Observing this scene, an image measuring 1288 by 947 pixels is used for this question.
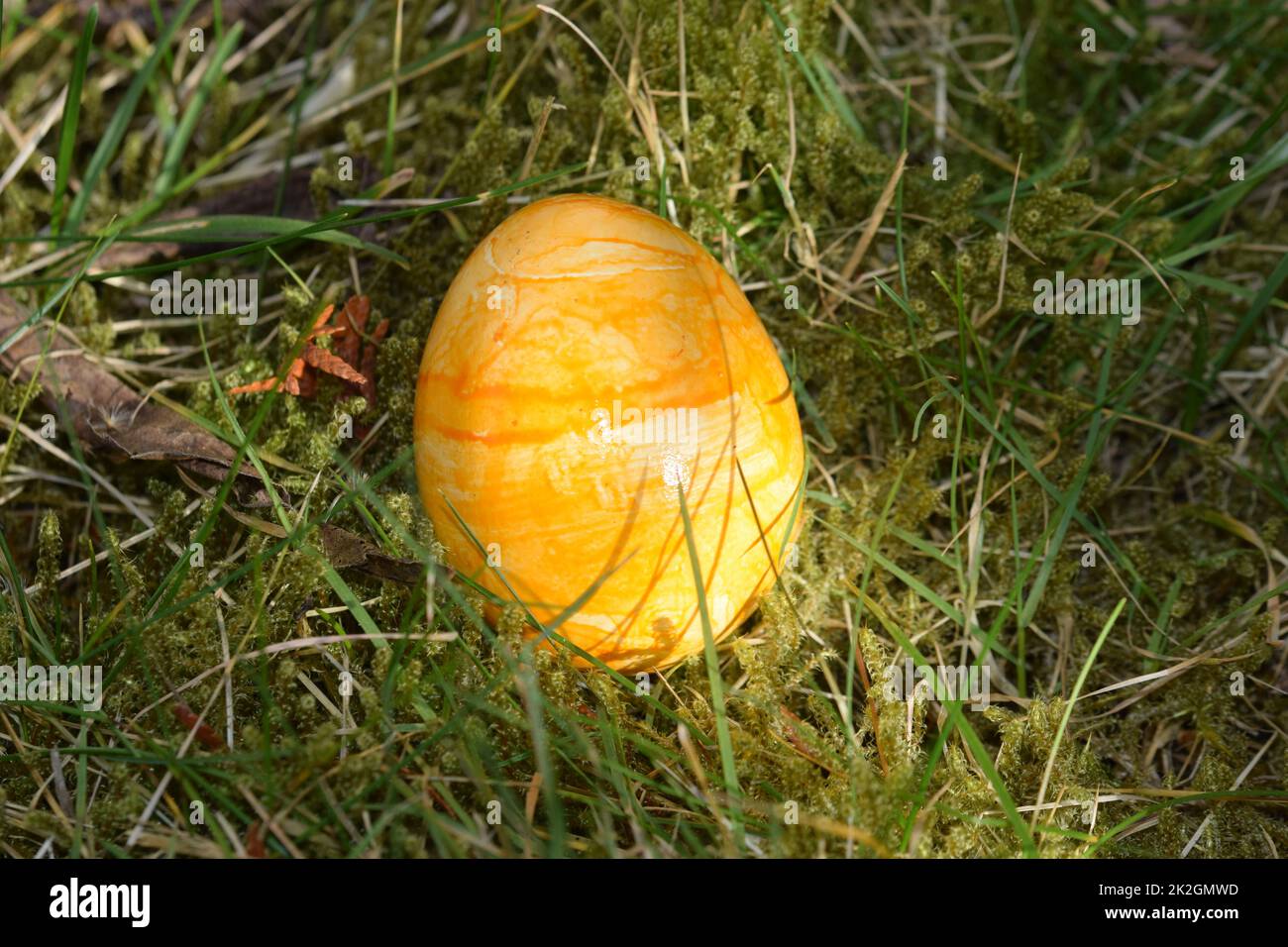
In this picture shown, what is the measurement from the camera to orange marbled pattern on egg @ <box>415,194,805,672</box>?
6.64 ft

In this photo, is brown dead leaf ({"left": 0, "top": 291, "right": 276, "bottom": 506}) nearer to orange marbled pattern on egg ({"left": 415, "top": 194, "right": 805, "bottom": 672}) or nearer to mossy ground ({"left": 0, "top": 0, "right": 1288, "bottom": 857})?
mossy ground ({"left": 0, "top": 0, "right": 1288, "bottom": 857})

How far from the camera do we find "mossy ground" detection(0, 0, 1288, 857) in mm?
2090

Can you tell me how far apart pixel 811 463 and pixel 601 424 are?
2.98 feet

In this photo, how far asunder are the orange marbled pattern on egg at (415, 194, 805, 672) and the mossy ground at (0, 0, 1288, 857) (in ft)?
0.58

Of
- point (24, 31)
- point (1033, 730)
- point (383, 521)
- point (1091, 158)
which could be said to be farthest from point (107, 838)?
point (1091, 158)

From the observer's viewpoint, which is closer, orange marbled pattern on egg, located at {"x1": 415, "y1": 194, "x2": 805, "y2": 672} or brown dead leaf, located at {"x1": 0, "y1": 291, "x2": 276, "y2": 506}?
orange marbled pattern on egg, located at {"x1": 415, "y1": 194, "x2": 805, "y2": 672}

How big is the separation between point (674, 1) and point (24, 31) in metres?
2.36

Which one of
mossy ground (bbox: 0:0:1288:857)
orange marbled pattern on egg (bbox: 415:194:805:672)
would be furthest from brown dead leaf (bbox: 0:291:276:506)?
orange marbled pattern on egg (bbox: 415:194:805:672)

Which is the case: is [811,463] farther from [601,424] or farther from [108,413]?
[108,413]

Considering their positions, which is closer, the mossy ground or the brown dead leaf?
the mossy ground

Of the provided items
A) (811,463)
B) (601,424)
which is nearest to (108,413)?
(601,424)

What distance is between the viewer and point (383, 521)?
241cm

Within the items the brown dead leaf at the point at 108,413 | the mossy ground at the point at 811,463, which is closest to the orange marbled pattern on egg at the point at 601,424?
the mossy ground at the point at 811,463
